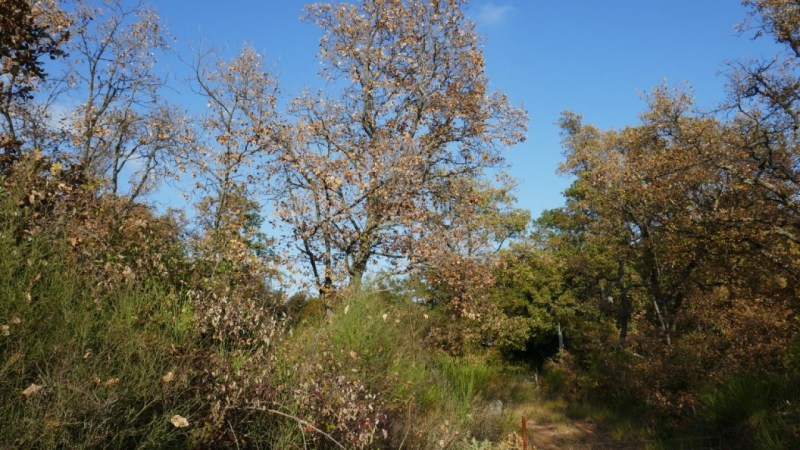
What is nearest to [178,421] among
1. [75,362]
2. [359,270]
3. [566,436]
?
[75,362]

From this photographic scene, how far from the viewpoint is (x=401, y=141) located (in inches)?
452

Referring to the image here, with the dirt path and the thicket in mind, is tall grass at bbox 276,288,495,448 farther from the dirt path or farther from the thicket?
the dirt path

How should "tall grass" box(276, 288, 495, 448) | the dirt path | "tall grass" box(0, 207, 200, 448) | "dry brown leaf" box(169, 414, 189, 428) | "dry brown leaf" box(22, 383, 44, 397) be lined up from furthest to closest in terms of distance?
the dirt path
"tall grass" box(276, 288, 495, 448)
"dry brown leaf" box(169, 414, 189, 428)
"tall grass" box(0, 207, 200, 448)
"dry brown leaf" box(22, 383, 44, 397)

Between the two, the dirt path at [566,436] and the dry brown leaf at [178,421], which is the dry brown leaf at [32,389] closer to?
the dry brown leaf at [178,421]

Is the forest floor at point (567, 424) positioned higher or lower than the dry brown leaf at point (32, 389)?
lower

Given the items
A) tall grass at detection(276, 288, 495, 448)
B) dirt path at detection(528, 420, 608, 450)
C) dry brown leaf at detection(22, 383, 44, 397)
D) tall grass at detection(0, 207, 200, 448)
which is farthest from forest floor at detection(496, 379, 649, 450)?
dry brown leaf at detection(22, 383, 44, 397)

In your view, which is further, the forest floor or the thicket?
the forest floor

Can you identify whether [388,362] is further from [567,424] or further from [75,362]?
[567,424]

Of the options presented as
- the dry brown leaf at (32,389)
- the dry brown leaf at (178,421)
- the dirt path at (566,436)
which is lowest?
the dirt path at (566,436)

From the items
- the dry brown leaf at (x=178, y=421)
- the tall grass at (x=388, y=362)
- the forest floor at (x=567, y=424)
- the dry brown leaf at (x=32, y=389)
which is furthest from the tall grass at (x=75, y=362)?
the forest floor at (x=567, y=424)

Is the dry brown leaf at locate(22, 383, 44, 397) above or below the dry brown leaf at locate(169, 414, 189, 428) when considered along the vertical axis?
above

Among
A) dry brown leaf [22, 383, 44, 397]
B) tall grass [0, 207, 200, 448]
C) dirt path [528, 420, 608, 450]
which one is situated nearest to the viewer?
dry brown leaf [22, 383, 44, 397]

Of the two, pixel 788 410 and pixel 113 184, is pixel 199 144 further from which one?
pixel 788 410

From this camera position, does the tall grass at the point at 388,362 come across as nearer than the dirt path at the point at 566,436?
Yes
